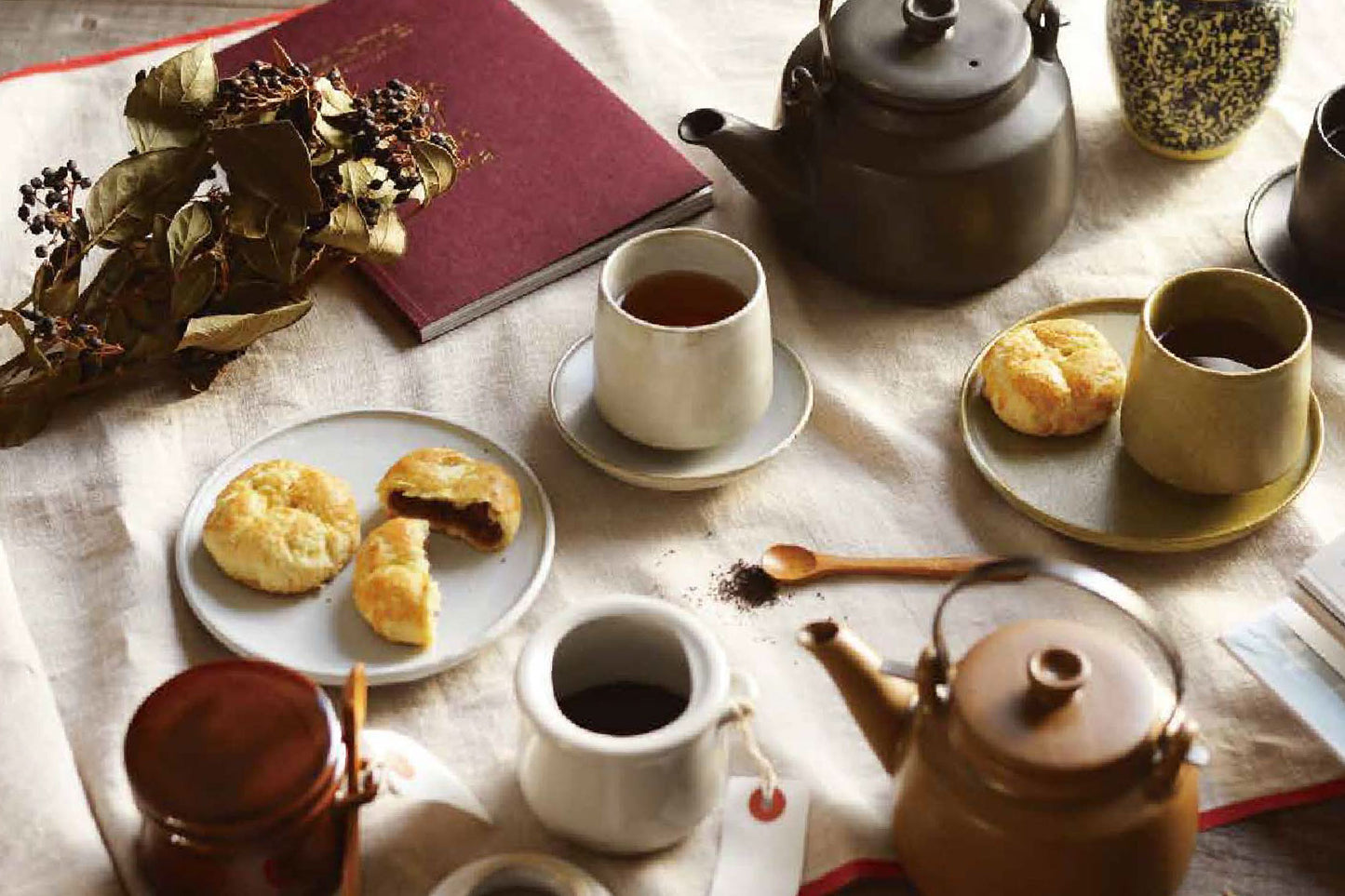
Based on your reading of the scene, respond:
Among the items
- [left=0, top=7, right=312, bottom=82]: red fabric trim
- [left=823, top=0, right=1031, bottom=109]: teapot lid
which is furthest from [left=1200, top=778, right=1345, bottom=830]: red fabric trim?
[left=0, top=7, right=312, bottom=82]: red fabric trim

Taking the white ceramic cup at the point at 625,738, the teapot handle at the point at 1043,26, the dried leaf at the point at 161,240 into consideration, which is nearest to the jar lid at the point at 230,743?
the white ceramic cup at the point at 625,738

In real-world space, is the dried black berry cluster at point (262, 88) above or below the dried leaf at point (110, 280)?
above

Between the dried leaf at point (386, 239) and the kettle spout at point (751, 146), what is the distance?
0.82 ft

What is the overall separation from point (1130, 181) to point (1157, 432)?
0.42m

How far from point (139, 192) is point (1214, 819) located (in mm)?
917

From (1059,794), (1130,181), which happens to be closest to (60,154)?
(1130,181)

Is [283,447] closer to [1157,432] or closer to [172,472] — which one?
[172,472]

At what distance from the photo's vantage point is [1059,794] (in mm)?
867

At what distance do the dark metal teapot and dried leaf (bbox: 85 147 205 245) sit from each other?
407 mm

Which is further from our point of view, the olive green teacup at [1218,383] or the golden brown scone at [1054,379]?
the golden brown scone at [1054,379]

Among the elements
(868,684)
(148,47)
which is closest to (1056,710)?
(868,684)

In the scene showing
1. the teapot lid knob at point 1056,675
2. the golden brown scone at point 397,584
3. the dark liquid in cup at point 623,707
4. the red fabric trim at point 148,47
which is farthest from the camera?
the red fabric trim at point 148,47

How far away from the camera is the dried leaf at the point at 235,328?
1.28 metres

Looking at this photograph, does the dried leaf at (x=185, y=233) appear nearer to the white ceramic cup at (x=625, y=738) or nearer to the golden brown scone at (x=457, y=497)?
the golden brown scone at (x=457, y=497)
